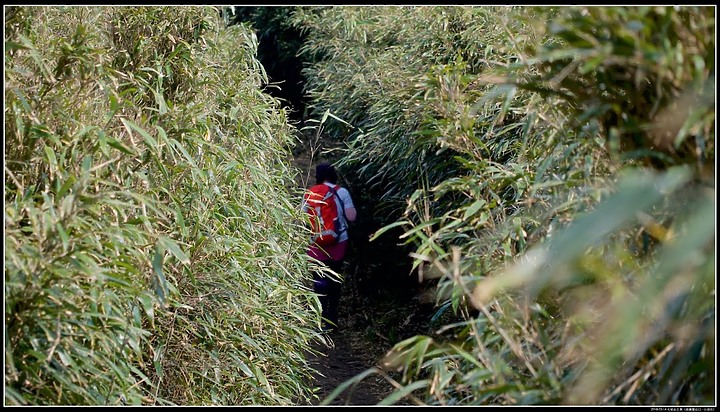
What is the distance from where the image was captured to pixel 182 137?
10.2 ft

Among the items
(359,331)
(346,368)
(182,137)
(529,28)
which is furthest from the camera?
(359,331)

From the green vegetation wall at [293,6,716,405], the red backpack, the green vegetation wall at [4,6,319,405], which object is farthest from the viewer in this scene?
the red backpack

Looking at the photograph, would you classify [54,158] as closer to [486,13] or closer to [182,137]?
[182,137]

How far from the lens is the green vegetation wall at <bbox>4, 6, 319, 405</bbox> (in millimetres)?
2055

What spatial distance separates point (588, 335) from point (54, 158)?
1684mm

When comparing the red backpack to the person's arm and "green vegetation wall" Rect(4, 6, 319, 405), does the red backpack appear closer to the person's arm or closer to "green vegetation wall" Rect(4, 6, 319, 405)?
the person's arm

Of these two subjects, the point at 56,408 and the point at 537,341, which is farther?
the point at 537,341

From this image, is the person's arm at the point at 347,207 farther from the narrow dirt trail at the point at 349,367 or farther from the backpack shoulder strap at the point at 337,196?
the narrow dirt trail at the point at 349,367

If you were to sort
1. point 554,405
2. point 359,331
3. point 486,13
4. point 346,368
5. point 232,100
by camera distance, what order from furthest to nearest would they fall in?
point 359,331 → point 346,368 → point 486,13 → point 232,100 → point 554,405

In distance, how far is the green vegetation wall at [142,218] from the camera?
2055 mm

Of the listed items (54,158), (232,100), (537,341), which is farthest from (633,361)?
(232,100)

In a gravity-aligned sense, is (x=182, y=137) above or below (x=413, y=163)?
above

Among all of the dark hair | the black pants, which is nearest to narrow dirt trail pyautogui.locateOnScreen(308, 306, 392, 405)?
the black pants

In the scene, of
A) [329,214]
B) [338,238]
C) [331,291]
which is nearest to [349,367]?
[331,291]
